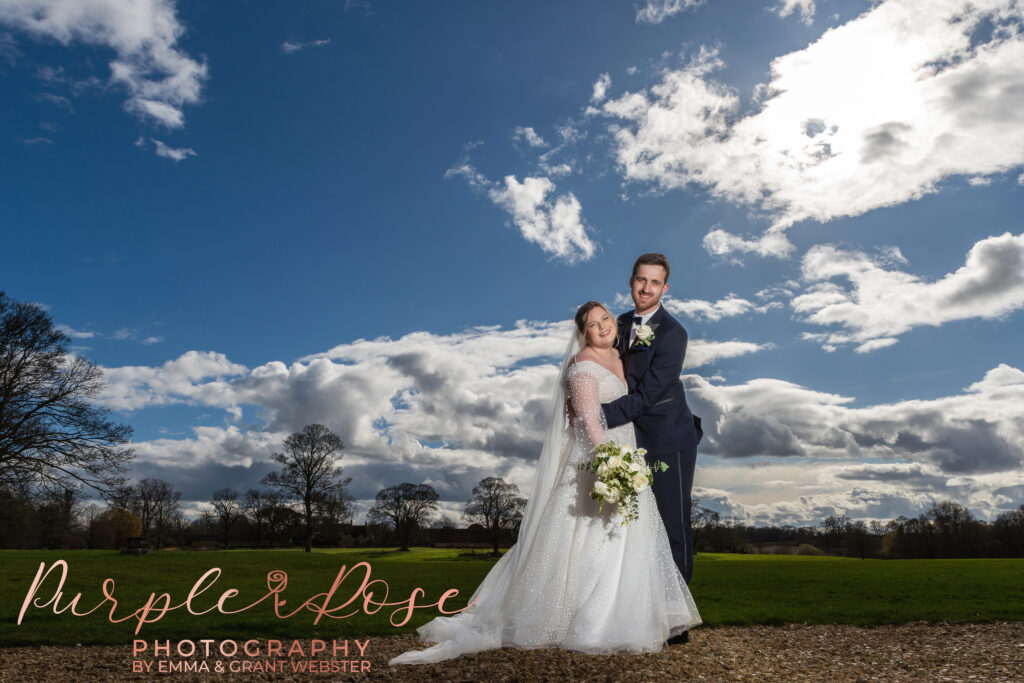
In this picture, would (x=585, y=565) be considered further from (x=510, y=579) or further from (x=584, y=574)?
(x=510, y=579)

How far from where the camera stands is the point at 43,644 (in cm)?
1029

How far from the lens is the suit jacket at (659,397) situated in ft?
23.3

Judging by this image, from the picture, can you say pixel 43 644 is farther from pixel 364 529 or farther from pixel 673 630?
pixel 364 529

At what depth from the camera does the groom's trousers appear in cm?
732

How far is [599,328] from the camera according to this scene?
7.24m

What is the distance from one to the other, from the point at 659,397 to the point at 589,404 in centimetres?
78

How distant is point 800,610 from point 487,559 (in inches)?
1172

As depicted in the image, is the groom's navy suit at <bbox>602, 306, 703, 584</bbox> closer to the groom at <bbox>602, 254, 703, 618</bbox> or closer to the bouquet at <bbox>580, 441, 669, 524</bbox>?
the groom at <bbox>602, 254, 703, 618</bbox>

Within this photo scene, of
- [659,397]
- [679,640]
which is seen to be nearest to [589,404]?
[659,397]

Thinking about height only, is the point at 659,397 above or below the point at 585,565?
above

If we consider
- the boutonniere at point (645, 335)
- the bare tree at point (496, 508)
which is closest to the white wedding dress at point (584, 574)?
the boutonniere at point (645, 335)

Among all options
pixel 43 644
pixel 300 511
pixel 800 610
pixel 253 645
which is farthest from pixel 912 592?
pixel 300 511

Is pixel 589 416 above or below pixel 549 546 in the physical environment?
above

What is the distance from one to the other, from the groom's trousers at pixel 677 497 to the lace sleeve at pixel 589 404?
70 centimetres
